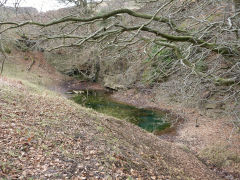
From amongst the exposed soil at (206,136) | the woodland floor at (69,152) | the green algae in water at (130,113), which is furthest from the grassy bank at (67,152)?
the green algae in water at (130,113)

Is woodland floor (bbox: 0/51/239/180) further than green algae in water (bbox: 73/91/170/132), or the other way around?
green algae in water (bbox: 73/91/170/132)

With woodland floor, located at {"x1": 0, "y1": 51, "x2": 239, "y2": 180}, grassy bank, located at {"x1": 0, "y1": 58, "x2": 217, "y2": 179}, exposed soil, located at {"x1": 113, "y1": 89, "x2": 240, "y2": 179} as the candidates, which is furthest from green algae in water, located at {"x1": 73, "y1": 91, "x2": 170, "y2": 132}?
grassy bank, located at {"x1": 0, "y1": 58, "x2": 217, "y2": 179}

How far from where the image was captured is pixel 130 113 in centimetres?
1505

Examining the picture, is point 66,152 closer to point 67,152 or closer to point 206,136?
point 67,152

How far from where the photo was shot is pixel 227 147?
28.7ft

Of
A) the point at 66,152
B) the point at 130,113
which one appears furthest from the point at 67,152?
the point at 130,113

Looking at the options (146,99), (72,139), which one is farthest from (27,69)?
(72,139)

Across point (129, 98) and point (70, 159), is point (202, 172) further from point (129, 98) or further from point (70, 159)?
point (129, 98)

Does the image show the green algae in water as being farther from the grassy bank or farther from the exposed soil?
the grassy bank

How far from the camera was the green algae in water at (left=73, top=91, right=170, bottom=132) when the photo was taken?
42.2 ft

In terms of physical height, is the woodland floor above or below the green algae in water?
above

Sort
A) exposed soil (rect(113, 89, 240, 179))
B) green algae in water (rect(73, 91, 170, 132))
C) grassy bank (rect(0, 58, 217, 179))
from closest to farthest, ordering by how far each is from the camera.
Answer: grassy bank (rect(0, 58, 217, 179)), exposed soil (rect(113, 89, 240, 179)), green algae in water (rect(73, 91, 170, 132))

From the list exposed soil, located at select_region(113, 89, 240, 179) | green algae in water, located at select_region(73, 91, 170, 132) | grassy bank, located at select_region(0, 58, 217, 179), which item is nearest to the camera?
grassy bank, located at select_region(0, 58, 217, 179)

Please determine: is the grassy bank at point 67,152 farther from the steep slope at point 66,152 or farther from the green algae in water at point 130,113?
the green algae in water at point 130,113
